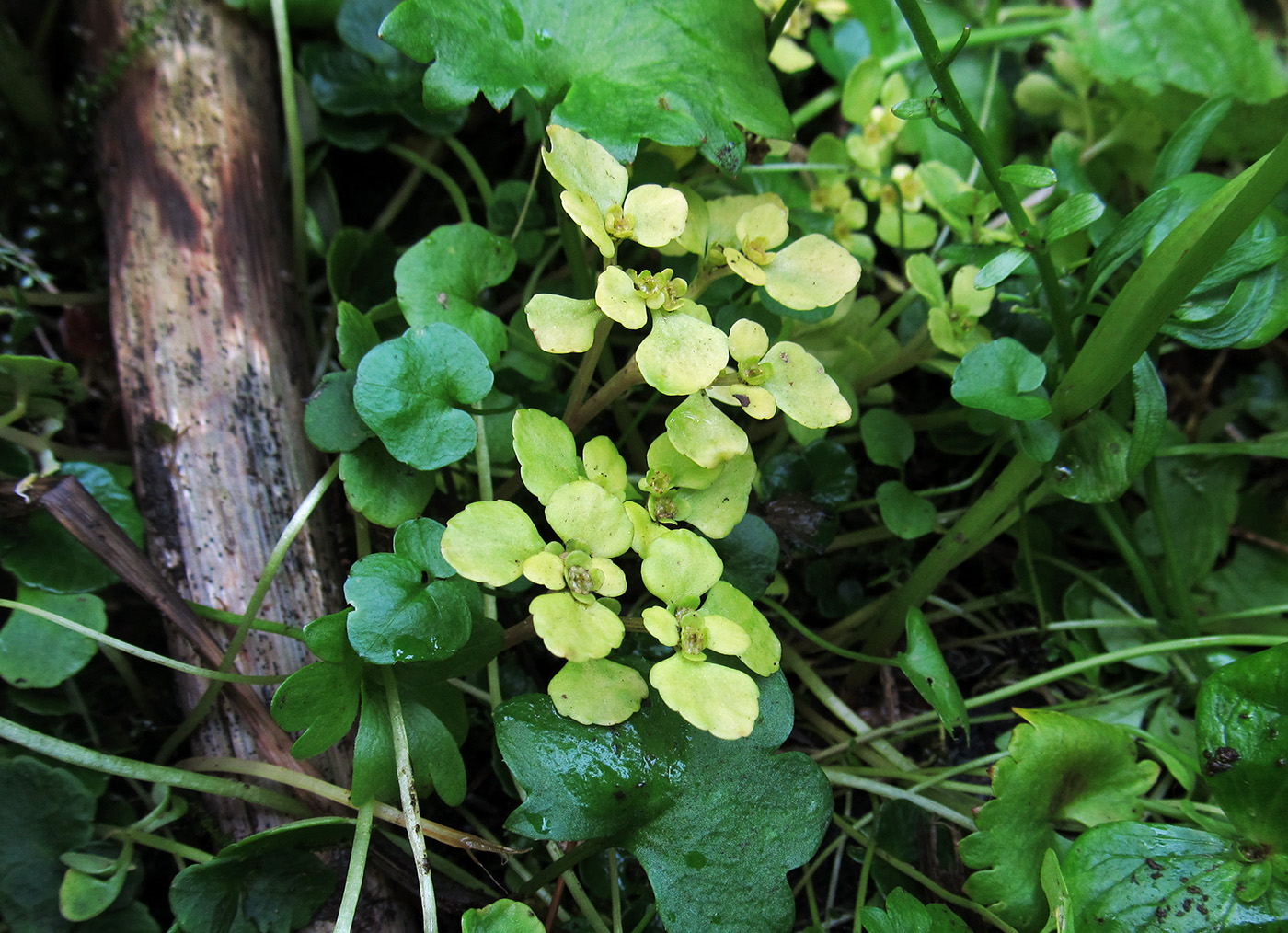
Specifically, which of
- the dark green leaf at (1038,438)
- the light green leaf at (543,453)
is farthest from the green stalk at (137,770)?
the dark green leaf at (1038,438)

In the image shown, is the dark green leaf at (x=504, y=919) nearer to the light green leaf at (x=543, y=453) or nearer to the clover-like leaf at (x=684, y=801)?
the clover-like leaf at (x=684, y=801)

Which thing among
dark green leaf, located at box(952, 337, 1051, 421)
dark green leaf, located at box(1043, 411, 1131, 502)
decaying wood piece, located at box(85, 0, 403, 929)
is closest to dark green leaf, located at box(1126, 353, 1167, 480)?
dark green leaf, located at box(1043, 411, 1131, 502)

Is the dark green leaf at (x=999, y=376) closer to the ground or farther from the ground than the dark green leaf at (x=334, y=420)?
farther from the ground

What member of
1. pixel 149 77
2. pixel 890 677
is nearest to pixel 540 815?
pixel 890 677

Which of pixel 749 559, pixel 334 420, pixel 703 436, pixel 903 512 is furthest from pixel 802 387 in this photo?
pixel 334 420

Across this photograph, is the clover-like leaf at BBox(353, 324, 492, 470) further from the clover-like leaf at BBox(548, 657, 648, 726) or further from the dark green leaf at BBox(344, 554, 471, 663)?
the clover-like leaf at BBox(548, 657, 648, 726)

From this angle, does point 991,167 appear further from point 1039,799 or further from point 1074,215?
point 1039,799

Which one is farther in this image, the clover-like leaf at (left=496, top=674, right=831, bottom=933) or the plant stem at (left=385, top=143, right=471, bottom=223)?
the plant stem at (left=385, top=143, right=471, bottom=223)

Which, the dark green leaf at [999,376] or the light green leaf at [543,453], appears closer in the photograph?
the light green leaf at [543,453]
